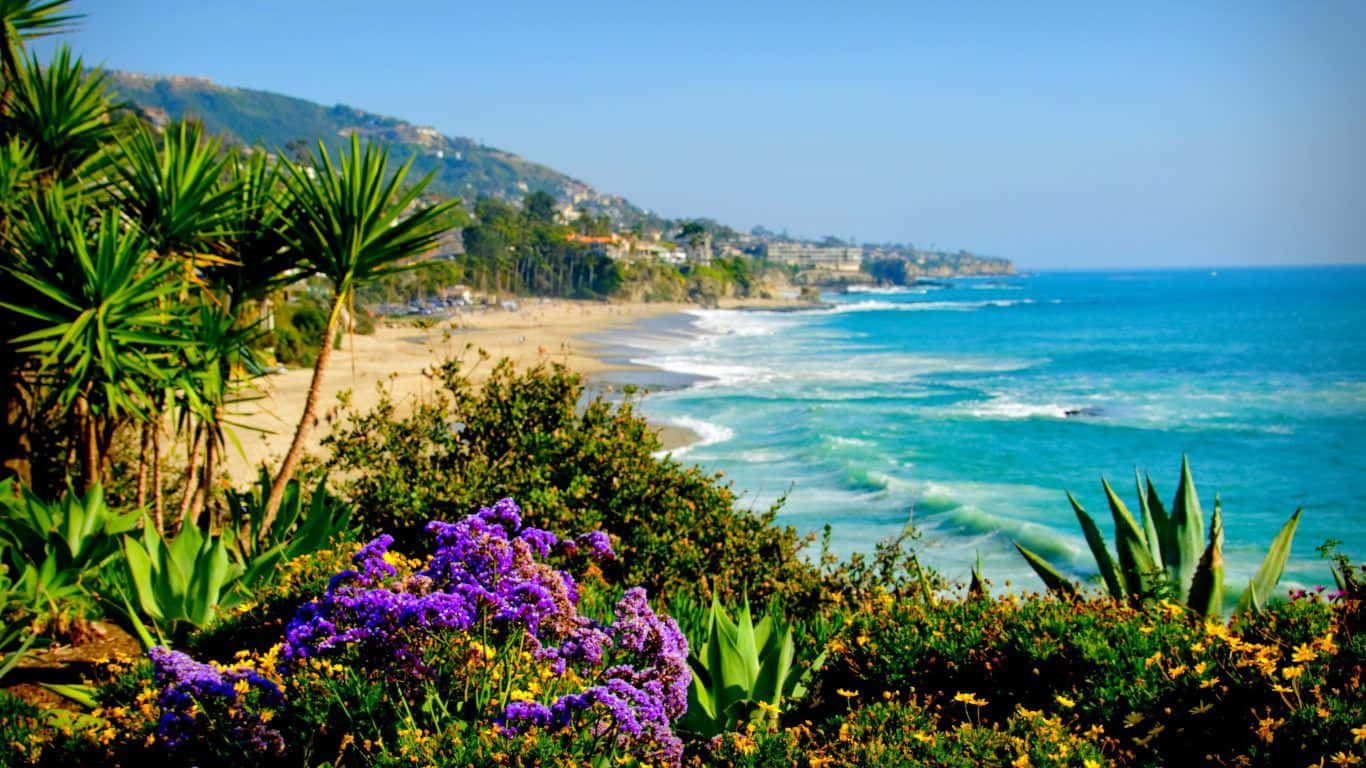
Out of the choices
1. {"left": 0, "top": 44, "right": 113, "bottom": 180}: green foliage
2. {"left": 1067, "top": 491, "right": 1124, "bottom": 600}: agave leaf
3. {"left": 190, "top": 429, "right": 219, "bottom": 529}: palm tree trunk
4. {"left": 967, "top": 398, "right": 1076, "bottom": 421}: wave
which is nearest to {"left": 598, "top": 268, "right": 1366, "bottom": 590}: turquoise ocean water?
{"left": 967, "top": 398, "right": 1076, "bottom": 421}: wave

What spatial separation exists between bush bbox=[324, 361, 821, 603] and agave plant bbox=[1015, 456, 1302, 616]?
1.57m

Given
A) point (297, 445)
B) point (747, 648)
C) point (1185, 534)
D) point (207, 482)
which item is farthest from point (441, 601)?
point (207, 482)

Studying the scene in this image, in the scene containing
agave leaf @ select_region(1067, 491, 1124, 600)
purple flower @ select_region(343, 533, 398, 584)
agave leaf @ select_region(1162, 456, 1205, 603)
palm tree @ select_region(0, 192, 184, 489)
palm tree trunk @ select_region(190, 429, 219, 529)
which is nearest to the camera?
purple flower @ select_region(343, 533, 398, 584)

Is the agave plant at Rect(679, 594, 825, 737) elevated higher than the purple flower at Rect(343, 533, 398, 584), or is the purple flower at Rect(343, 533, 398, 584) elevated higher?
the purple flower at Rect(343, 533, 398, 584)

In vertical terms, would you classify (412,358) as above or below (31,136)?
below

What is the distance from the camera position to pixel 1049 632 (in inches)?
138

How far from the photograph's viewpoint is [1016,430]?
83.4 feet

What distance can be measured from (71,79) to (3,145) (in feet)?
2.27

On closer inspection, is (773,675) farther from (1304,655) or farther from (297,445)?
(297,445)

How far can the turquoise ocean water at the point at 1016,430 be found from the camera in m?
15.9

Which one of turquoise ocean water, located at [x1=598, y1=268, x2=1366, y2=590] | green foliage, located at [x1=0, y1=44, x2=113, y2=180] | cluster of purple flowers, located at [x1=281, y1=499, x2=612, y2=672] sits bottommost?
turquoise ocean water, located at [x1=598, y1=268, x2=1366, y2=590]

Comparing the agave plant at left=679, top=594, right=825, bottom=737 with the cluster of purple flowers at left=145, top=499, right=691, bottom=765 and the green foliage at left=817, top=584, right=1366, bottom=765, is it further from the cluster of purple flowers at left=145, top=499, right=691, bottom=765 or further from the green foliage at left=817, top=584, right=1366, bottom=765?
the cluster of purple flowers at left=145, top=499, right=691, bottom=765

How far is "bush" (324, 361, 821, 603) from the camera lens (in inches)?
219

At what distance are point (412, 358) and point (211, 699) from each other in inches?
1390
